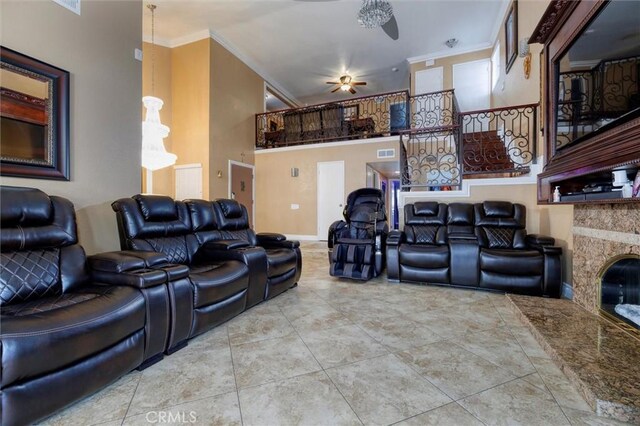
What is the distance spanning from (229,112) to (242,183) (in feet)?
6.10

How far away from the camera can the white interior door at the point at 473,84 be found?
24.0 feet

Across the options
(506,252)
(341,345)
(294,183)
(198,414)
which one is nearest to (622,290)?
(506,252)

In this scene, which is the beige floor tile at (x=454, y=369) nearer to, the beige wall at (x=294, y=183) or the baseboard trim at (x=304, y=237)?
the beige wall at (x=294, y=183)

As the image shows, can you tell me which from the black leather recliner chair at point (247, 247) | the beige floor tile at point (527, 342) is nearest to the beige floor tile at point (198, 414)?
the black leather recliner chair at point (247, 247)

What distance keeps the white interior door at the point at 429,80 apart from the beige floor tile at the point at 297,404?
8.17m

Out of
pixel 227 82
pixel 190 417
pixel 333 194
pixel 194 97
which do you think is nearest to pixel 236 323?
pixel 190 417

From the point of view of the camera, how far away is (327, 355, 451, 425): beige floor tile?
1.43m

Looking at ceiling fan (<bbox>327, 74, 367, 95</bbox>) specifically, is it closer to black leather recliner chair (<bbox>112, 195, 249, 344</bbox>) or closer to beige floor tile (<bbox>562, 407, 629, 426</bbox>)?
black leather recliner chair (<bbox>112, 195, 249, 344</bbox>)

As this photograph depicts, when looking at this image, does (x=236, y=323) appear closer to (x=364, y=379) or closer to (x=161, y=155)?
(x=364, y=379)

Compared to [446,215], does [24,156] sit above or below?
above

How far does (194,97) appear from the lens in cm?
661

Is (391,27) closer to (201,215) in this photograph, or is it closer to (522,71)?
(522,71)

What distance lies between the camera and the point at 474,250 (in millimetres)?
3516

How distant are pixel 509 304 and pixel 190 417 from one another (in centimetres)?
312
